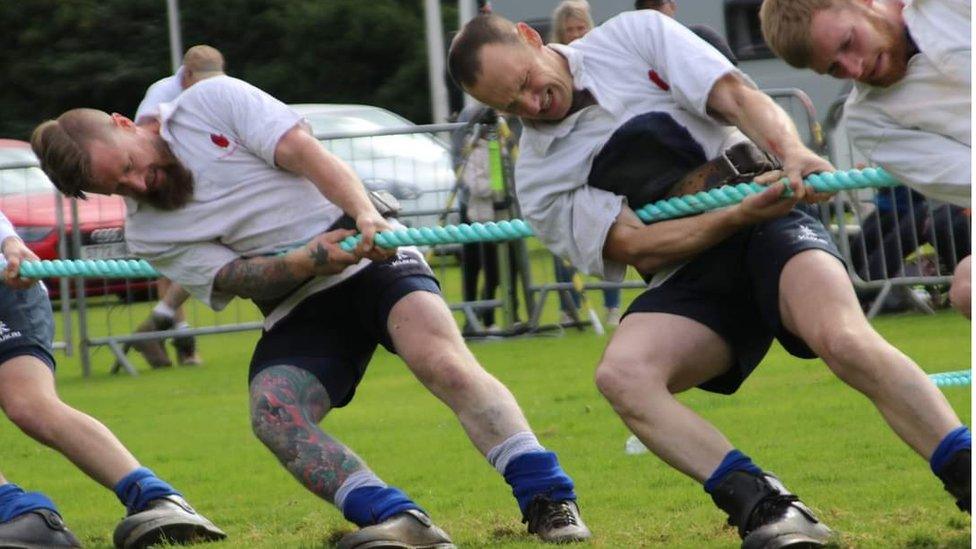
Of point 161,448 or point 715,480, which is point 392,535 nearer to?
point 715,480

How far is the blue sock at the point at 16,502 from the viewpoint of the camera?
6035mm

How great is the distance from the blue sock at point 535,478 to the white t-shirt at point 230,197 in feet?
2.52

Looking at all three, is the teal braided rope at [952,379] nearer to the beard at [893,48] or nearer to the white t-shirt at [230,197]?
the white t-shirt at [230,197]

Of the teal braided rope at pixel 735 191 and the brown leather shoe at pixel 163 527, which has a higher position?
the teal braided rope at pixel 735 191

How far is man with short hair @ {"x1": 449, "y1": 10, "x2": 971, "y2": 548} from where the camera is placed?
4.86 m

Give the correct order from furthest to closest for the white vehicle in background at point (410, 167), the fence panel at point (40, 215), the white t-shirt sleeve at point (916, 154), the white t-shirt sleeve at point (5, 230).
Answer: the fence panel at point (40, 215)
the white vehicle in background at point (410, 167)
the white t-shirt sleeve at point (5, 230)
the white t-shirt sleeve at point (916, 154)

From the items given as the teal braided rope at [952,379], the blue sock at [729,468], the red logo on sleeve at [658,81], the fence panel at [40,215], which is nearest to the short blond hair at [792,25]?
the red logo on sleeve at [658,81]

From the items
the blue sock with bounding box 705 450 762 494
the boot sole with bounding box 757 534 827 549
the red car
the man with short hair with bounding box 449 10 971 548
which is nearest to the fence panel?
the red car

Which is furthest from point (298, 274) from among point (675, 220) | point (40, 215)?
point (40, 215)

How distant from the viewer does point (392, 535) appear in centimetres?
526

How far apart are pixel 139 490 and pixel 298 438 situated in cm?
88

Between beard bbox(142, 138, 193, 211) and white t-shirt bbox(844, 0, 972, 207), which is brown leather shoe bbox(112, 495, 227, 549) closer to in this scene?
beard bbox(142, 138, 193, 211)

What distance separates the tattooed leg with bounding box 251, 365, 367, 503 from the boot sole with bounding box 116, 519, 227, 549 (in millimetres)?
627

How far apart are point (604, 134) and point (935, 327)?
6.06 m
